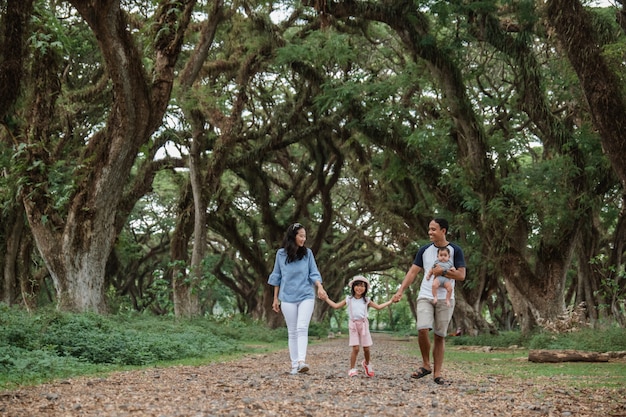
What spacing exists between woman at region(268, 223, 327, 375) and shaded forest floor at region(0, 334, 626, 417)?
37cm

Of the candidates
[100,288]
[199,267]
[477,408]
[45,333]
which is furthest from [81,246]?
[477,408]

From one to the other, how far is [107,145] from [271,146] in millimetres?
11655

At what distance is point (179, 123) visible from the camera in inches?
803

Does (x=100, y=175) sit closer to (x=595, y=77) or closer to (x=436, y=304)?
Result: (x=436, y=304)

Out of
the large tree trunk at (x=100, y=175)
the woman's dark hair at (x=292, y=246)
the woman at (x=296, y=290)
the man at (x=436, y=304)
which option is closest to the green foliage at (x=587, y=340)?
the man at (x=436, y=304)

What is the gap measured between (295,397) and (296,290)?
7.90 feet

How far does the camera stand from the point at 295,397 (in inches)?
229

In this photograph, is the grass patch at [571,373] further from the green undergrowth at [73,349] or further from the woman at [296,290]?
the green undergrowth at [73,349]

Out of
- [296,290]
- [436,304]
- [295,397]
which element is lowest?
[295,397]

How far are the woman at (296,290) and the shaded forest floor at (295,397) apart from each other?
1.20ft

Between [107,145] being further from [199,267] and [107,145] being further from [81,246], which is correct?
[199,267]

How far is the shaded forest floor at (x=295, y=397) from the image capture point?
16.4ft

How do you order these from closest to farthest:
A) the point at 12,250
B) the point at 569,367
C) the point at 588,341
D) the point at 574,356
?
1. the point at 569,367
2. the point at 574,356
3. the point at 588,341
4. the point at 12,250

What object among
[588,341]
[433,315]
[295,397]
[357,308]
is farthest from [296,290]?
[588,341]
